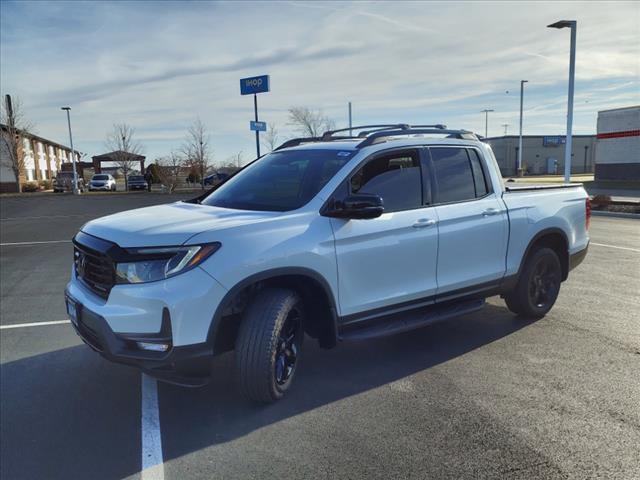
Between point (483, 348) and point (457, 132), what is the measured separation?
6.86ft

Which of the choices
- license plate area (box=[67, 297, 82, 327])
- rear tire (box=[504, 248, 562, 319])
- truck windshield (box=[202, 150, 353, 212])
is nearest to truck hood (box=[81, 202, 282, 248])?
truck windshield (box=[202, 150, 353, 212])

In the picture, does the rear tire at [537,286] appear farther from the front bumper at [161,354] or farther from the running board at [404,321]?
the front bumper at [161,354]

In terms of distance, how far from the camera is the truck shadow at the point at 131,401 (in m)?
3.22

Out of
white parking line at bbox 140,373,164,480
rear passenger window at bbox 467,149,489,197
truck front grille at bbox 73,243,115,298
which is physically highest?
rear passenger window at bbox 467,149,489,197

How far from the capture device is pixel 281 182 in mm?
4504

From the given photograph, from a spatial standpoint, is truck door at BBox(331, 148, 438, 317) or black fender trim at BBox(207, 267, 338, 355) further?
truck door at BBox(331, 148, 438, 317)

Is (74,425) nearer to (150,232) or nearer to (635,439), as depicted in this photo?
(150,232)

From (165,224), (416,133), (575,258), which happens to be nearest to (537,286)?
(575,258)

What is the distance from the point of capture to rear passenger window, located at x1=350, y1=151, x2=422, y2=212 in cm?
426

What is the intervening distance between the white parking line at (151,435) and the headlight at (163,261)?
1.03 meters

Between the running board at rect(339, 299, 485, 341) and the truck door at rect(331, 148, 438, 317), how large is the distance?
0.12m

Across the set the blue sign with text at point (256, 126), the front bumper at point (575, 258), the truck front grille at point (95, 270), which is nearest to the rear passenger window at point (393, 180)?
the truck front grille at point (95, 270)

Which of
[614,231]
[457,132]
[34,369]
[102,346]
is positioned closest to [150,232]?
[102,346]

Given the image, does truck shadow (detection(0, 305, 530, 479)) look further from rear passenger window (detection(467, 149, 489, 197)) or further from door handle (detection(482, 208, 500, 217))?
rear passenger window (detection(467, 149, 489, 197))
